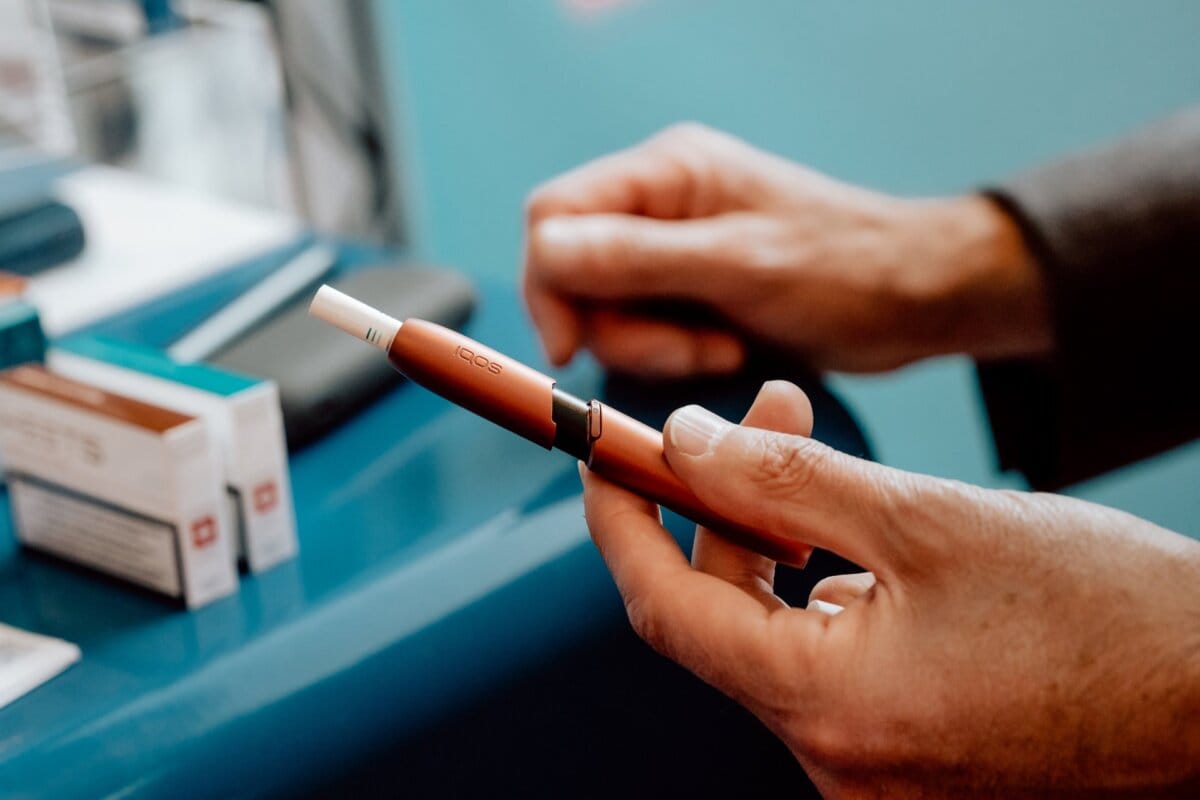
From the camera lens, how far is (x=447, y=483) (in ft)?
1.39

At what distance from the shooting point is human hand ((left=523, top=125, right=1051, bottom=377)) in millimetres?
481

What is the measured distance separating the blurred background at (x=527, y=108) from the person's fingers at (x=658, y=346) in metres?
0.10

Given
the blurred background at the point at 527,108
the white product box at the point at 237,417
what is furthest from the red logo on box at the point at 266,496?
the blurred background at the point at 527,108

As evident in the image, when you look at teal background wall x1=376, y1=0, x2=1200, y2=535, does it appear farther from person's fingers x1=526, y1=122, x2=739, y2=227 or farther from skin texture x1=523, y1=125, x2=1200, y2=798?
skin texture x1=523, y1=125, x2=1200, y2=798

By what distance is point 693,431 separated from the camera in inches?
12.3

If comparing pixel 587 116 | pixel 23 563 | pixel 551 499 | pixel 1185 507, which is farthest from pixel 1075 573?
pixel 587 116

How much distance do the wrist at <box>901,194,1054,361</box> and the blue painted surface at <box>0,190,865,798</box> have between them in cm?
13

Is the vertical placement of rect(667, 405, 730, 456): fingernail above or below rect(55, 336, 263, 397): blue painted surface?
below

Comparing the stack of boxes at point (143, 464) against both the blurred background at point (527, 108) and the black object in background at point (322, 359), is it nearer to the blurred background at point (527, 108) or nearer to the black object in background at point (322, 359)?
the black object in background at point (322, 359)

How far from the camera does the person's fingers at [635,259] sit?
476mm

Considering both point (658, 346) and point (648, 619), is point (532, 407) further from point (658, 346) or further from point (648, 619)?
point (658, 346)

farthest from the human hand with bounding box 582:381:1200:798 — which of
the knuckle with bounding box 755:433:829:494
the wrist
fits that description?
the wrist

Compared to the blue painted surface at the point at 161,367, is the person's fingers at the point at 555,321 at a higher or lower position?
lower

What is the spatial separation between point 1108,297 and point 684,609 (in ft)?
1.07
